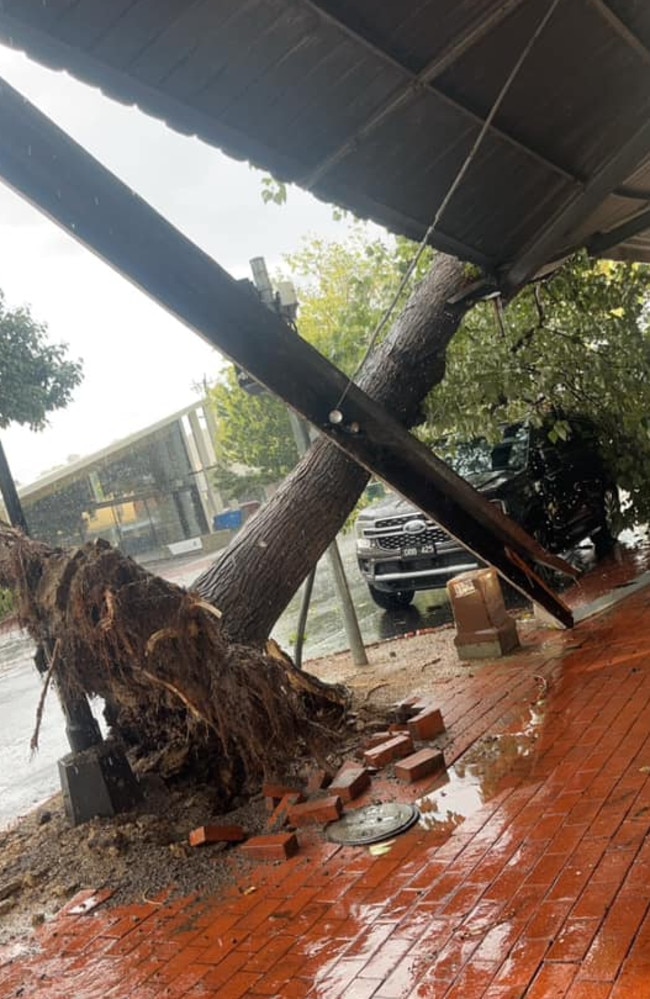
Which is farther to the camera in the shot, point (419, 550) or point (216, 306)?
point (419, 550)

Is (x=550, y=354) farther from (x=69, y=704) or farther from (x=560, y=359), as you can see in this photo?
(x=69, y=704)

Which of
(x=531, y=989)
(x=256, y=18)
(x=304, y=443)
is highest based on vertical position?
(x=256, y=18)

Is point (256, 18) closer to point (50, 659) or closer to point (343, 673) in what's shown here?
point (50, 659)

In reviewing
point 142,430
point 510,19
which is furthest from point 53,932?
point 142,430

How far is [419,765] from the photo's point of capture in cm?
437

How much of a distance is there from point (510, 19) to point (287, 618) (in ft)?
33.0

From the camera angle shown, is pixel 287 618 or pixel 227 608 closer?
pixel 227 608

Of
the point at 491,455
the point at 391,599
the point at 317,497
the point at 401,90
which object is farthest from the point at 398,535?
the point at 401,90

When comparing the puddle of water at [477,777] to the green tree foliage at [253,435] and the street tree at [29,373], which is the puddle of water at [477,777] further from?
the green tree foliage at [253,435]

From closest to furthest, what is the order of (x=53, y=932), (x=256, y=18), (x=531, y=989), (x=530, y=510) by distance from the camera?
(x=531, y=989)
(x=256, y=18)
(x=53, y=932)
(x=530, y=510)

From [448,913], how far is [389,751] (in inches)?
70.3

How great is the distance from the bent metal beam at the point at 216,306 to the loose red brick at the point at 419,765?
181cm

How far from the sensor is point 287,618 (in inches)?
499

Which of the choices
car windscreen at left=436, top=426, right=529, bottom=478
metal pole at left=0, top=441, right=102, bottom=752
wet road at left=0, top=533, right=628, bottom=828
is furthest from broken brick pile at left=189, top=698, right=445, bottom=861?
car windscreen at left=436, top=426, right=529, bottom=478
